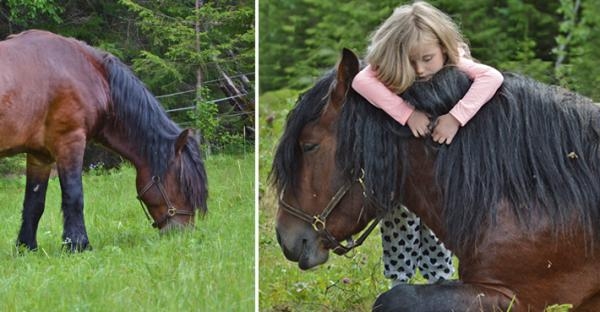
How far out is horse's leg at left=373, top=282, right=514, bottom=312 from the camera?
101 inches

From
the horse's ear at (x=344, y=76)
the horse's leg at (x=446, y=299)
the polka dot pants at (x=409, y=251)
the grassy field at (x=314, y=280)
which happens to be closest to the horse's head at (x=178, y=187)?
the grassy field at (x=314, y=280)

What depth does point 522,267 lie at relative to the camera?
102 inches

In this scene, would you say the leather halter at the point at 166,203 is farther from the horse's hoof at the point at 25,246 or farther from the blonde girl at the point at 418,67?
the blonde girl at the point at 418,67

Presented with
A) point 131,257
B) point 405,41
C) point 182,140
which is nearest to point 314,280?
point 131,257

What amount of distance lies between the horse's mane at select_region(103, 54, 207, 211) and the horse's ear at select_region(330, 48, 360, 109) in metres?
1.49

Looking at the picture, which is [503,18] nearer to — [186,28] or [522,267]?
[186,28]

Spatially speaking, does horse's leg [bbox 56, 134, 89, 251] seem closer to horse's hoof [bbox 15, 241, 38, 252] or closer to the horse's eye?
horse's hoof [bbox 15, 241, 38, 252]

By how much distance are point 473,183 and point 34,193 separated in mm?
2060

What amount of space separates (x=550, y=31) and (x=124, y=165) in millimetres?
→ 2925

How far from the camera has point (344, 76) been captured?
2.79 m

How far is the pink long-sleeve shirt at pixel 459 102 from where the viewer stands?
267cm

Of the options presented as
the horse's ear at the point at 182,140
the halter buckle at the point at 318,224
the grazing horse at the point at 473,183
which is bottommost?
the horse's ear at the point at 182,140

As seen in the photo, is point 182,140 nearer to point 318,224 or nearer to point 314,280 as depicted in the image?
point 314,280

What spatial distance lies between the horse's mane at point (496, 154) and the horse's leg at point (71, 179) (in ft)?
4.97
